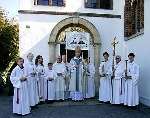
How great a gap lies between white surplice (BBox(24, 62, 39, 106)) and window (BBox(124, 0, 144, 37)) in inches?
205

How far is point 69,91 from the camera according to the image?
16.8m

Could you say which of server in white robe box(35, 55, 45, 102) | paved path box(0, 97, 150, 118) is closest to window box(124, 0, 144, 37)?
paved path box(0, 97, 150, 118)

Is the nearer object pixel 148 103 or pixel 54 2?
pixel 148 103

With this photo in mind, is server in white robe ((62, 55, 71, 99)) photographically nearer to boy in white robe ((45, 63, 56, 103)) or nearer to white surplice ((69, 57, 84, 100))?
white surplice ((69, 57, 84, 100))

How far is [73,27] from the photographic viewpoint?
20484 millimetres

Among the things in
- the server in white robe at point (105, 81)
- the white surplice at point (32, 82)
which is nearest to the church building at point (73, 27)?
the server in white robe at point (105, 81)

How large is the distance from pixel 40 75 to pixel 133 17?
18.5 ft

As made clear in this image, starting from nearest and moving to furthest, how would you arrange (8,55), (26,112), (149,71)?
(26,112) → (149,71) → (8,55)

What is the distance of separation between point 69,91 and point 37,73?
7.63ft

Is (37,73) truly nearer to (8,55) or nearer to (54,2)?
(54,2)

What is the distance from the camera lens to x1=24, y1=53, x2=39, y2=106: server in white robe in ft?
46.2

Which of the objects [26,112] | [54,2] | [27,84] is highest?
[54,2]

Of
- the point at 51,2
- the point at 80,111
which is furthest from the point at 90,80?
the point at 51,2

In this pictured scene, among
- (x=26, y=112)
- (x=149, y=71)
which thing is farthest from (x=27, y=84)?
(x=149, y=71)
